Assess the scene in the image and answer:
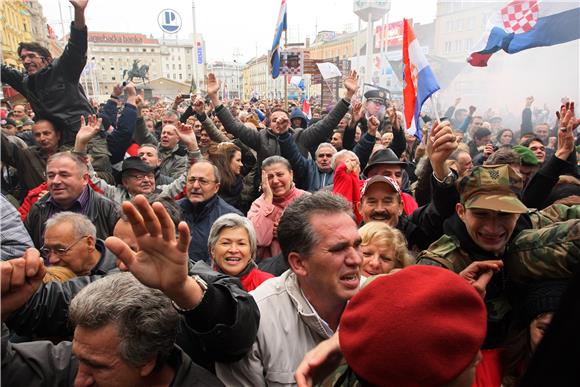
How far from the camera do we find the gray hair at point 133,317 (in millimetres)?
1462

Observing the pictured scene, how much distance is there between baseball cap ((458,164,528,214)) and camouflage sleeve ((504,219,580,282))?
165mm

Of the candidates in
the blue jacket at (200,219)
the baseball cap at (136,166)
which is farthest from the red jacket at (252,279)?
the baseball cap at (136,166)

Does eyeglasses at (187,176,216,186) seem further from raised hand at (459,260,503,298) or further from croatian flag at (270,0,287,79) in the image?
croatian flag at (270,0,287,79)

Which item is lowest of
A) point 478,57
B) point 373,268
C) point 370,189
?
point 373,268

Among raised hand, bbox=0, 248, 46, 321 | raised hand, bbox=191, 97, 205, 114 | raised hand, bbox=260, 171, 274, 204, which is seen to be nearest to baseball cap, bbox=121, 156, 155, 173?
raised hand, bbox=260, 171, 274, 204

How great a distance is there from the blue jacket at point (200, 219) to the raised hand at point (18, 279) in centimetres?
210

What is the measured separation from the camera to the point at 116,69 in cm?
9750

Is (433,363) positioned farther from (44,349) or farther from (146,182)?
(146,182)

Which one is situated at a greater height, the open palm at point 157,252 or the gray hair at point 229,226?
the open palm at point 157,252

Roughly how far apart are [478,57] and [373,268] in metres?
4.83

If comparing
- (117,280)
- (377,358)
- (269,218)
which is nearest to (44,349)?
(117,280)

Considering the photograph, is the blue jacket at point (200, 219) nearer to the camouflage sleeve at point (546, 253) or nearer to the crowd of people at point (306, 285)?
the crowd of people at point (306, 285)

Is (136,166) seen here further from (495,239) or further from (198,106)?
(495,239)

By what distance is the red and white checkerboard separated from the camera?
5.70 metres
